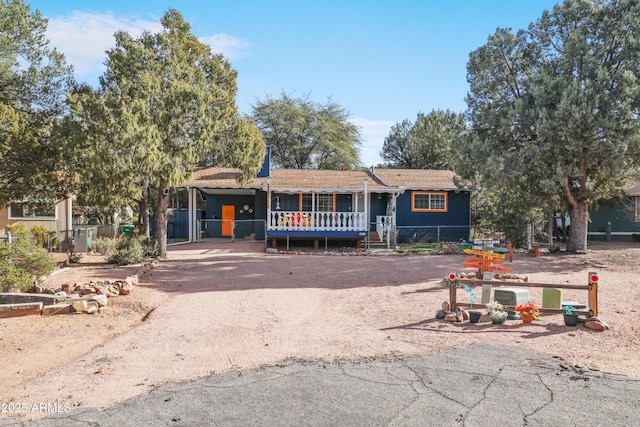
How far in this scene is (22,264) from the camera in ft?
29.5

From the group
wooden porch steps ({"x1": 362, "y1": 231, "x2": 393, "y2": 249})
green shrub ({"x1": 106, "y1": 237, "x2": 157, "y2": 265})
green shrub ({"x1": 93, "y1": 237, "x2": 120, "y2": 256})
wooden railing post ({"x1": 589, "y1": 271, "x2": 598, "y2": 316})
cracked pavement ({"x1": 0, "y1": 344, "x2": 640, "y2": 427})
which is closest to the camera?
cracked pavement ({"x1": 0, "y1": 344, "x2": 640, "y2": 427})

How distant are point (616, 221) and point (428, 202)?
1071 centimetres

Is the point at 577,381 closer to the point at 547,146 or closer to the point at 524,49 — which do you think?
the point at 547,146

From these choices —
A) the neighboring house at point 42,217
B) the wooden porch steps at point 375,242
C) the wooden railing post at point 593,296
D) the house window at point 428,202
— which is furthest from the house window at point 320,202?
the wooden railing post at point 593,296

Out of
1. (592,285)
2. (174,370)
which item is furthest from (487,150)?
(174,370)

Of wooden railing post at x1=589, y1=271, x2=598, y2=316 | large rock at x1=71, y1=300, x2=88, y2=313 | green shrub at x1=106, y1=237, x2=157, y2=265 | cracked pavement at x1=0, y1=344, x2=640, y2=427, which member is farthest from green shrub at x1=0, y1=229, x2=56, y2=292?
wooden railing post at x1=589, y1=271, x2=598, y2=316

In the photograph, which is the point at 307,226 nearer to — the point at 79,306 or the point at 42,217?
the point at 42,217

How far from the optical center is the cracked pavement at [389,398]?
3.91m

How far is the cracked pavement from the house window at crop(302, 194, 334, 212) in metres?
16.7

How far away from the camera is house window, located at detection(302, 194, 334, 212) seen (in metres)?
22.0

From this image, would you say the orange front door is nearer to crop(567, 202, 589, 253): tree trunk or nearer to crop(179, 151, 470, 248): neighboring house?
crop(179, 151, 470, 248): neighboring house

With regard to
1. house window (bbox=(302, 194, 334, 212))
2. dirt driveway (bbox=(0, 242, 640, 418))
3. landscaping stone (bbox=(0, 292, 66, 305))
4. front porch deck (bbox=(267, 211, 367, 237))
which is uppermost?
house window (bbox=(302, 194, 334, 212))

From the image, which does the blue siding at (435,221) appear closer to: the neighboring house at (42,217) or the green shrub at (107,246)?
the green shrub at (107,246)

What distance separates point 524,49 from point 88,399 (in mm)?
19193
